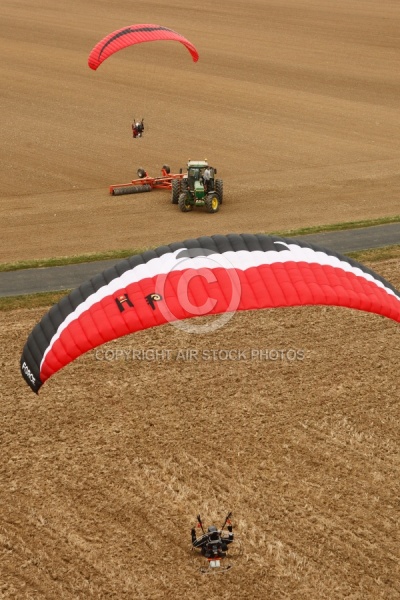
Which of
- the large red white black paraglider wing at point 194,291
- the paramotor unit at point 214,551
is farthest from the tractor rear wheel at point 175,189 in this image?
the paramotor unit at point 214,551

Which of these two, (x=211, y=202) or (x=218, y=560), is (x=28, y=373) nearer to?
(x=218, y=560)

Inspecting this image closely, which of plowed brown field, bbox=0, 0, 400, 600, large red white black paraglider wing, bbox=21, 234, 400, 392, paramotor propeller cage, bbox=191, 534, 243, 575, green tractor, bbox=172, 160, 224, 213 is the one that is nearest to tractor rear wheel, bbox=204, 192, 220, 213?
green tractor, bbox=172, 160, 224, 213

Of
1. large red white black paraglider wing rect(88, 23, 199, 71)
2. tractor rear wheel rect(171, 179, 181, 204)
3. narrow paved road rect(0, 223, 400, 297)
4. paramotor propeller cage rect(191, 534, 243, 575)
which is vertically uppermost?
large red white black paraglider wing rect(88, 23, 199, 71)

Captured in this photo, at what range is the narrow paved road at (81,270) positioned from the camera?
24.7 metres

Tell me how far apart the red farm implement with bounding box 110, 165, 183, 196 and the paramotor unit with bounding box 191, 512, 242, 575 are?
22336mm

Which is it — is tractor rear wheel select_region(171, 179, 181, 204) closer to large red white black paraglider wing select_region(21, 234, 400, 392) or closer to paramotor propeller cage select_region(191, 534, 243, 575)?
large red white black paraglider wing select_region(21, 234, 400, 392)

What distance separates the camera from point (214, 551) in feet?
41.4

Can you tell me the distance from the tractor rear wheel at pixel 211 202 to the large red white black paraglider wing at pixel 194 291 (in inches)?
708

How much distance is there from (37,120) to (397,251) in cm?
2520

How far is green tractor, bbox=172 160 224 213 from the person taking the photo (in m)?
31.7

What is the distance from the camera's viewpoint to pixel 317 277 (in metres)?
13.3

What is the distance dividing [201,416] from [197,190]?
15.9m

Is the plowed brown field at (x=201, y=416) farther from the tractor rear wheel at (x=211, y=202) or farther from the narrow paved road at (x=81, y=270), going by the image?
the narrow paved road at (x=81, y=270)

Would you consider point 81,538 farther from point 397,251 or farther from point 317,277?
point 397,251
